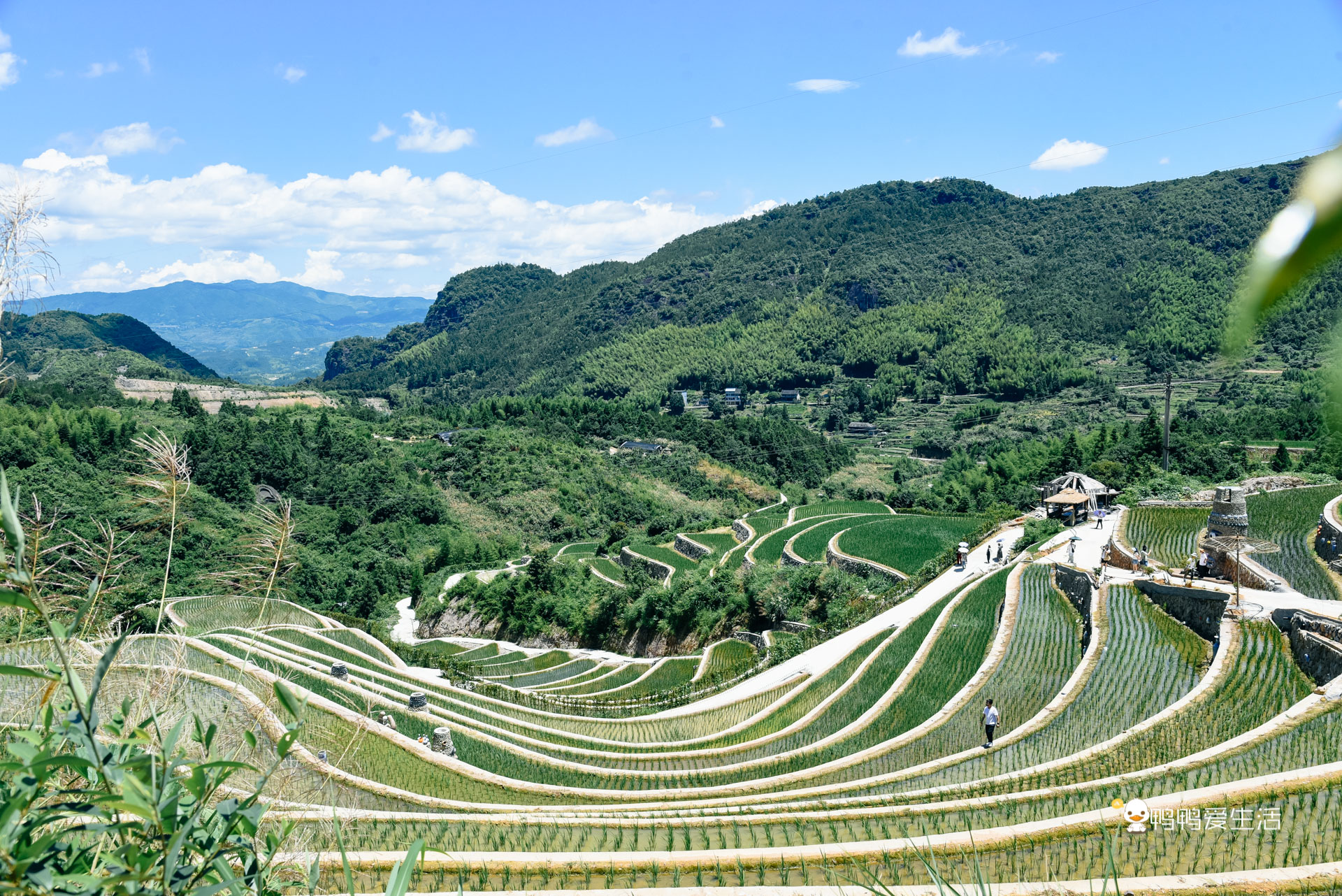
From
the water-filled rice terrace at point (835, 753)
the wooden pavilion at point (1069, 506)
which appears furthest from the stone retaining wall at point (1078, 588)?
the wooden pavilion at point (1069, 506)

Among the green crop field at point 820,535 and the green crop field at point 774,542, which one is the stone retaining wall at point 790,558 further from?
the green crop field at point 774,542

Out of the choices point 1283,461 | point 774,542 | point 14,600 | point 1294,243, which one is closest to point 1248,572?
point 774,542

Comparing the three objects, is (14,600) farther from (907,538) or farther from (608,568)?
(608,568)

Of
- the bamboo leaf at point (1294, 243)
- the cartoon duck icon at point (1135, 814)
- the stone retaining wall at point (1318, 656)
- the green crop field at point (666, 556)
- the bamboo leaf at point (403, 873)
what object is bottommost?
the green crop field at point (666, 556)

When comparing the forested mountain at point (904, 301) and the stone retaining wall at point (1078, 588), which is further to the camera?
the forested mountain at point (904, 301)

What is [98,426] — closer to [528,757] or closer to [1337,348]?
[528,757]

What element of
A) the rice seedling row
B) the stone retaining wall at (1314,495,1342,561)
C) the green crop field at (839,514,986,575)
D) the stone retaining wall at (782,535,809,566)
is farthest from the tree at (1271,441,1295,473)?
the rice seedling row

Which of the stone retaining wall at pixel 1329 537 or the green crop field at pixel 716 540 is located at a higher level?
the stone retaining wall at pixel 1329 537
